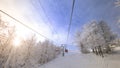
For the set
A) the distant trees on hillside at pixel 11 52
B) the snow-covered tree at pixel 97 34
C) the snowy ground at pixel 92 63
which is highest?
the snow-covered tree at pixel 97 34

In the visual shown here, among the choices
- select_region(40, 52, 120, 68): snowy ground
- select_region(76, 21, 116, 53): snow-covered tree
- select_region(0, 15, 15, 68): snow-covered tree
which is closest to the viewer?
select_region(0, 15, 15, 68): snow-covered tree

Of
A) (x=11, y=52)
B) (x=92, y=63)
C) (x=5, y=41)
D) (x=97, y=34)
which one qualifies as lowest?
(x=92, y=63)

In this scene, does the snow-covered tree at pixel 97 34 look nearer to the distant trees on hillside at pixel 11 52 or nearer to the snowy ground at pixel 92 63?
the snowy ground at pixel 92 63

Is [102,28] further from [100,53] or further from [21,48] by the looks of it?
[21,48]

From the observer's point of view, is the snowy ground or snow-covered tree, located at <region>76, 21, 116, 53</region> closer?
the snowy ground

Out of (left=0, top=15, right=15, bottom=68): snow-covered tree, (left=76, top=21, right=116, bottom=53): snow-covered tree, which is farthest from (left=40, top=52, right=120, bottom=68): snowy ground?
(left=0, top=15, right=15, bottom=68): snow-covered tree

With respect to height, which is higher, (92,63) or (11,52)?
(11,52)

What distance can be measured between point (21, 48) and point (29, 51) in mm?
1507

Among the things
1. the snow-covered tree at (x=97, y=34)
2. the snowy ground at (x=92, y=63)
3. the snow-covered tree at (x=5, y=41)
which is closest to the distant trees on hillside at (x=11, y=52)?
the snow-covered tree at (x=5, y=41)

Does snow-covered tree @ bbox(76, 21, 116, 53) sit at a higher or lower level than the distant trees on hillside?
higher

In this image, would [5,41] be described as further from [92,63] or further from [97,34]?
[97,34]

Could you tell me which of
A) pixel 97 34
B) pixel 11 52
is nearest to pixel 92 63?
pixel 97 34

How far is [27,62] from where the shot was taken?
14.7 meters

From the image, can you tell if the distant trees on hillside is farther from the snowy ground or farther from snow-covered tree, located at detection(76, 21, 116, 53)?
snow-covered tree, located at detection(76, 21, 116, 53)
